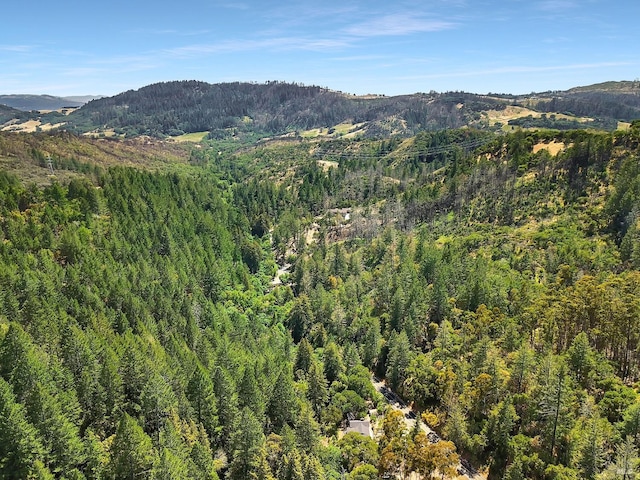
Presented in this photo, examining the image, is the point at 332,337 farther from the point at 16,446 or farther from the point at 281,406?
the point at 16,446

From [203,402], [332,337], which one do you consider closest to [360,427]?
[203,402]

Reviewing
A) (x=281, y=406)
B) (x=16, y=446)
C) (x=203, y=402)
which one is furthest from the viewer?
(x=281, y=406)

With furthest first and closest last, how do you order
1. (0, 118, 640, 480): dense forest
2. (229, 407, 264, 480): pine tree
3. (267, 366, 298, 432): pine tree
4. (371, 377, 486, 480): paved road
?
(267, 366, 298, 432): pine tree → (371, 377, 486, 480): paved road → (229, 407, 264, 480): pine tree → (0, 118, 640, 480): dense forest

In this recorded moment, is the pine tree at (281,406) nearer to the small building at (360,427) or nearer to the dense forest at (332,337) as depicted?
the dense forest at (332,337)

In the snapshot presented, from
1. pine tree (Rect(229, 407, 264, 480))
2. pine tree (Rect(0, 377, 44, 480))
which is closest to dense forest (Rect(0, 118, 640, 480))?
pine tree (Rect(0, 377, 44, 480))

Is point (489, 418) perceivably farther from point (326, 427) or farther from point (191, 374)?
point (191, 374)

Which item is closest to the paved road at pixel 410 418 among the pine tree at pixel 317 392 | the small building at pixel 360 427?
the small building at pixel 360 427

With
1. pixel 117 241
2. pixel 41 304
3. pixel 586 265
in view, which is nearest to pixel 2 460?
pixel 41 304

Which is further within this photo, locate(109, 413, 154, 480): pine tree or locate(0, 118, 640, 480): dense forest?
locate(0, 118, 640, 480): dense forest

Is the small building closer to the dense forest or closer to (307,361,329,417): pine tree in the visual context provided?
the dense forest
